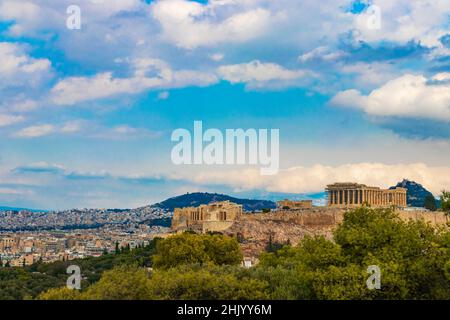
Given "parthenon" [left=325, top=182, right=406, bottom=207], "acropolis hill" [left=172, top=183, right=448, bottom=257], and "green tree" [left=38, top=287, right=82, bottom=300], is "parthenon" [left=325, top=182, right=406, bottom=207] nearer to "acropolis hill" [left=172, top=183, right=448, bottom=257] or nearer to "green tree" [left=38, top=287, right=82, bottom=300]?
"acropolis hill" [left=172, top=183, right=448, bottom=257]

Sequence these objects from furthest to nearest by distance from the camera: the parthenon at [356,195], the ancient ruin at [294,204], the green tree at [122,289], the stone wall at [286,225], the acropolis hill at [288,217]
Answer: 1. the parthenon at [356,195]
2. the ancient ruin at [294,204]
3. the acropolis hill at [288,217]
4. the stone wall at [286,225]
5. the green tree at [122,289]

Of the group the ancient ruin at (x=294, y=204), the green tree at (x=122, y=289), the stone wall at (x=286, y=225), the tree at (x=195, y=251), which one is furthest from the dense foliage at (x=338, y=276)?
the ancient ruin at (x=294, y=204)

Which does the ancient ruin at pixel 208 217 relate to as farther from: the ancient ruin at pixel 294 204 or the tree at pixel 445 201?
the tree at pixel 445 201
